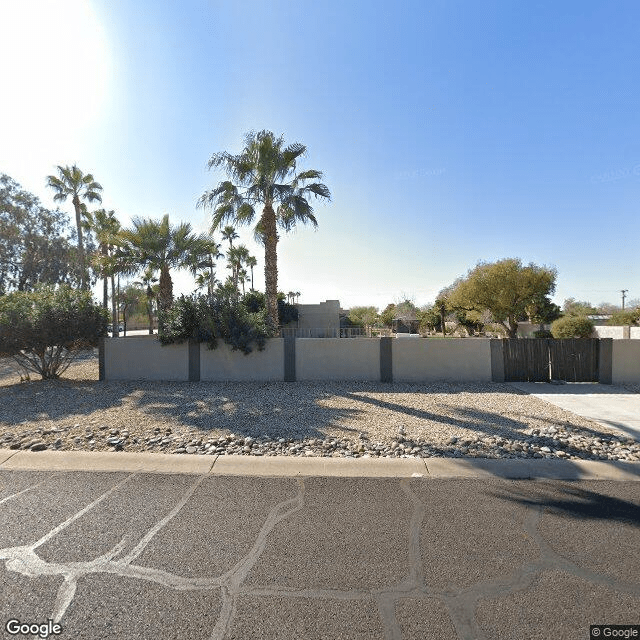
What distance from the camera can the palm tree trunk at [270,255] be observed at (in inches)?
487

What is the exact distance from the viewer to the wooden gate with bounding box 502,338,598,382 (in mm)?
9742

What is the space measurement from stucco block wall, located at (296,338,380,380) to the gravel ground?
710mm

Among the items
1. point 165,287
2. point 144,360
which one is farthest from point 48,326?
point 165,287

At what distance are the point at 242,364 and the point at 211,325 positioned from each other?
4.92ft

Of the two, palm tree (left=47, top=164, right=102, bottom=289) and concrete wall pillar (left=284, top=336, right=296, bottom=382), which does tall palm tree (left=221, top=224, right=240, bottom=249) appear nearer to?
palm tree (left=47, top=164, right=102, bottom=289)

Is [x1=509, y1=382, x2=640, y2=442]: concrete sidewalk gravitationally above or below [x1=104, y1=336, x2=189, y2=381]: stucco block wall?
below

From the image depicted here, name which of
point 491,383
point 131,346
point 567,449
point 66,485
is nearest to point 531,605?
point 567,449

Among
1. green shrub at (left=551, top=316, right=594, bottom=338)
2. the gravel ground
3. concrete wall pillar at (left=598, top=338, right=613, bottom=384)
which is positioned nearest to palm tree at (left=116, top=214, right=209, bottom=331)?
the gravel ground

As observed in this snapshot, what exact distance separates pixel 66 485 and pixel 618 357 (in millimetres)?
12818

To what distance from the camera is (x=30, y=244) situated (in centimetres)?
2695

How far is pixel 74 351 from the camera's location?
33.4ft

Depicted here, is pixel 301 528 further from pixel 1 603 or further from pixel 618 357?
pixel 618 357

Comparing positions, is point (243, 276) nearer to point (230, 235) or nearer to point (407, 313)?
point (230, 235)

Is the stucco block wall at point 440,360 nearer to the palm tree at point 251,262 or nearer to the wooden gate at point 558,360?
the wooden gate at point 558,360
